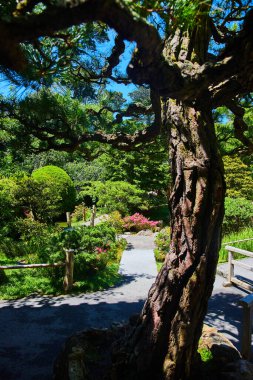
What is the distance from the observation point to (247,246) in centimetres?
908

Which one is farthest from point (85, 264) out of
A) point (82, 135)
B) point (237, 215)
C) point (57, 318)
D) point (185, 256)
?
point (237, 215)

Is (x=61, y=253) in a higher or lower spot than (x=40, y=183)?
lower

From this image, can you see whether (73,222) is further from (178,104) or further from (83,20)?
(83,20)

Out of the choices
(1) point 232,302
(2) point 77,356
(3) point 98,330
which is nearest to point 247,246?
(1) point 232,302

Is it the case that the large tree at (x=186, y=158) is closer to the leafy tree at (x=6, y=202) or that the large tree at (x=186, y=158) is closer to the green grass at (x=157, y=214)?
the leafy tree at (x=6, y=202)

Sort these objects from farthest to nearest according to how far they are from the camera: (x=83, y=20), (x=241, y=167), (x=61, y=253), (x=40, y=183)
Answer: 1. (x=241, y=167)
2. (x=40, y=183)
3. (x=61, y=253)
4. (x=83, y=20)

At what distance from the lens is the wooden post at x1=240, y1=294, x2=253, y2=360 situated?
3.39 metres

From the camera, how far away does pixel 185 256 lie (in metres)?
2.43

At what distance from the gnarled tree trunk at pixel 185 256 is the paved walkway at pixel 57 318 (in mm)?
1696

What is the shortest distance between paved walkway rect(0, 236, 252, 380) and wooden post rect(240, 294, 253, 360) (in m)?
0.98

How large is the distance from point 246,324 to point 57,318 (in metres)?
3.23

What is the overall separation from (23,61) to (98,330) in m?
3.48

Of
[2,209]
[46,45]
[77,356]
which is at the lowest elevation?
[77,356]

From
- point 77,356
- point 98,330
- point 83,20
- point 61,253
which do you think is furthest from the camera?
point 61,253
